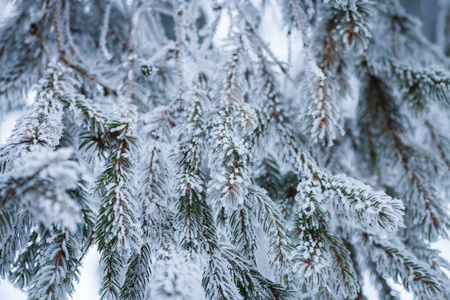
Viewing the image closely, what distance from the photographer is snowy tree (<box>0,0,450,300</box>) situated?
0.73m

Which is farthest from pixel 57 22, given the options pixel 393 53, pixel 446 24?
pixel 446 24

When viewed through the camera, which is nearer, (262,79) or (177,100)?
(177,100)

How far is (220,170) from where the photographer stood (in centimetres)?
80

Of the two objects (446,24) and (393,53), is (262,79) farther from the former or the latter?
(446,24)

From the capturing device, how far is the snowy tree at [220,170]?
73 cm

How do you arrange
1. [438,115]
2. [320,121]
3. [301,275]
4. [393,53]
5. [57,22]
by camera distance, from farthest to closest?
1. [438,115]
2. [393,53]
3. [57,22]
4. [320,121]
5. [301,275]

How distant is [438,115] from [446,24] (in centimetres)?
100

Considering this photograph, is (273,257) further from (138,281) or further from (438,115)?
(438,115)

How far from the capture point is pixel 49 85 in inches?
38.4

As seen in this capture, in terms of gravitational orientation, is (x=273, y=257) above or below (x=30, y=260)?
above

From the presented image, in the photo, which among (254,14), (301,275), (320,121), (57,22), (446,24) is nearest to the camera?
(301,275)

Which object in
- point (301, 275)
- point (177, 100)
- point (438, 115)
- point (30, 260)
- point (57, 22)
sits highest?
point (438, 115)

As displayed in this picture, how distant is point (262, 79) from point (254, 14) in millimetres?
337

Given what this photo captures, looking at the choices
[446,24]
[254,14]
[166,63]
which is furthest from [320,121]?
[446,24]
